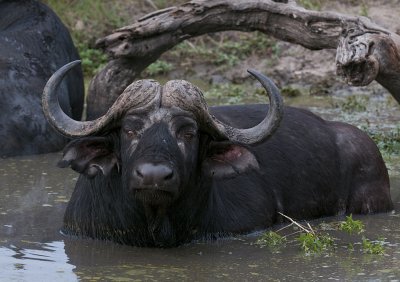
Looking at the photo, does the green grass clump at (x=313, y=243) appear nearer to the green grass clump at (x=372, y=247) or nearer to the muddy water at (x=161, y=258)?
the muddy water at (x=161, y=258)

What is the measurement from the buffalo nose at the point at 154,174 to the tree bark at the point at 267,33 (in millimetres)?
2642

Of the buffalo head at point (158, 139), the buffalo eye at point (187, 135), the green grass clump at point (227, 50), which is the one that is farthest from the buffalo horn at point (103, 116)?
the green grass clump at point (227, 50)

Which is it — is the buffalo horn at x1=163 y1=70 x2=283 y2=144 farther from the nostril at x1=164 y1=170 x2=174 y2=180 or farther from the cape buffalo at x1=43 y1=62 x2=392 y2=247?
the nostril at x1=164 y1=170 x2=174 y2=180

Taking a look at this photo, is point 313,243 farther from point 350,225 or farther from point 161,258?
point 161,258

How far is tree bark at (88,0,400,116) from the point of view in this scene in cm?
843

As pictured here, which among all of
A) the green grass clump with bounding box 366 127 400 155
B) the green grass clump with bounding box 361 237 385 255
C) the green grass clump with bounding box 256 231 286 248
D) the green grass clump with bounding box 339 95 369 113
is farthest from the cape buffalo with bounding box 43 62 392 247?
the green grass clump with bounding box 339 95 369 113

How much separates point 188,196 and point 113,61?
380cm

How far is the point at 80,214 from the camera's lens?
6.99 meters

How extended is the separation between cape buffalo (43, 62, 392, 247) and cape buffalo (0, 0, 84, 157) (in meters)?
2.61

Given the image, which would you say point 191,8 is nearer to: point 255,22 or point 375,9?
point 255,22

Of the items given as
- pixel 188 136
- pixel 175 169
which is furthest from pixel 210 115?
pixel 175 169

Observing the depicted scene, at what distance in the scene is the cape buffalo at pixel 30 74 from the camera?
9.82 meters

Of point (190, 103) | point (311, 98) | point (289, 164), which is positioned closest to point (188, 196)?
point (190, 103)

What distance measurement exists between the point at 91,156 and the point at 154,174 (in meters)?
0.79
